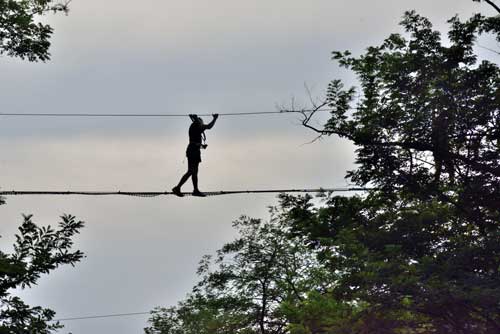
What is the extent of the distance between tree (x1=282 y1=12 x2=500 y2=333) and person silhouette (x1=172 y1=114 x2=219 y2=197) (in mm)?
2930

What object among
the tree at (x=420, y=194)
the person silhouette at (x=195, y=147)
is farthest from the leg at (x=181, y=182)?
the tree at (x=420, y=194)

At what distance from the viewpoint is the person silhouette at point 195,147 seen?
12.7 meters

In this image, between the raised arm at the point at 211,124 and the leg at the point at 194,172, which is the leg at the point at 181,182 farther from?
the raised arm at the point at 211,124

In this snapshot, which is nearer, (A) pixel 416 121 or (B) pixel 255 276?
(A) pixel 416 121

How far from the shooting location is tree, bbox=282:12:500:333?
1364 centimetres

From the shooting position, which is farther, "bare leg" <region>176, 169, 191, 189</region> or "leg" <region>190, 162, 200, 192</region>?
"leg" <region>190, 162, 200, 192</region>

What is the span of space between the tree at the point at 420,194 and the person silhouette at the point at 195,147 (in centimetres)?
293

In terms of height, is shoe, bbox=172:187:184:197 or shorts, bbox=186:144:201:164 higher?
shorts, bbox=186:144:201:164

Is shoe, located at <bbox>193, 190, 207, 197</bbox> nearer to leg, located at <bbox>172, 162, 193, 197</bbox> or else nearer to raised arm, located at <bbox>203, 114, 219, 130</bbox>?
leg, located at <bbox>172, 162, 193, 197</bbox>

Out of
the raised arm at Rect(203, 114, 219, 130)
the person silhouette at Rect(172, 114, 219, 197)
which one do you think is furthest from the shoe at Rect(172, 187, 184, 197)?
the raised arm at Rect(203, 114, 219, 130)

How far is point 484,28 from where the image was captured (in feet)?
48.4

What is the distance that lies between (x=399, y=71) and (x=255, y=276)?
43.0 ft

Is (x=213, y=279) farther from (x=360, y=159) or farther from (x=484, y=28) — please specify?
(x=484, y=28)

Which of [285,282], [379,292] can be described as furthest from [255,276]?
[379,292]
